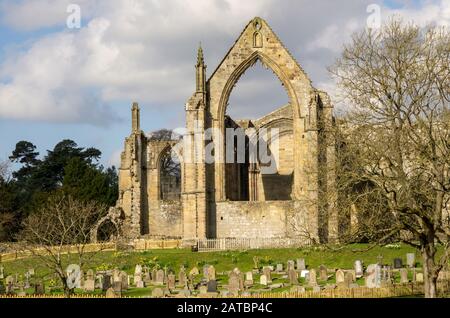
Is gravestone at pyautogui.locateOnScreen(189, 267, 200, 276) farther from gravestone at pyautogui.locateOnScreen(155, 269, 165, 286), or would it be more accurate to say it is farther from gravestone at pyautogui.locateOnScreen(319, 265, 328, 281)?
gravestone at pyautogui.locateOnScreen(319, 265, 328, 281)

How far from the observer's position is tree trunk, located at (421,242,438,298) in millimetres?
26812

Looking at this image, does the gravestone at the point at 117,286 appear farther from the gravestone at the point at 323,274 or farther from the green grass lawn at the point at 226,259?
the gravestone at the point at 323,274

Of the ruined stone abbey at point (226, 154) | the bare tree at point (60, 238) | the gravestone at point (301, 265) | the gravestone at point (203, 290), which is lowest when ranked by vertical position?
the gravestone at point (203, 290)

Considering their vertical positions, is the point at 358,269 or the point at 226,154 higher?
the point at 226,154

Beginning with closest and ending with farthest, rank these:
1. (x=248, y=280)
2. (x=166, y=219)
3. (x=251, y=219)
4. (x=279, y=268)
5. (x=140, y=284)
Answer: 1. (x=248, y=280)
2. (x=140, y=284)
3. (x=279, y=268)
4. (x=251, y=219)
5. (x=166, y=219)

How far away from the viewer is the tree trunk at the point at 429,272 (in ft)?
88.0

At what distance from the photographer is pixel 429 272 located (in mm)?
26938

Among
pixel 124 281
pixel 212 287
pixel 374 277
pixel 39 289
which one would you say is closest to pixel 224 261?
pixel 124 281

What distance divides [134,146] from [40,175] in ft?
130

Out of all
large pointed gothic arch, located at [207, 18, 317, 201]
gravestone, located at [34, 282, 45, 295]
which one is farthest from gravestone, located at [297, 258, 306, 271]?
gravestone, located at [34, 282, 45, 295]

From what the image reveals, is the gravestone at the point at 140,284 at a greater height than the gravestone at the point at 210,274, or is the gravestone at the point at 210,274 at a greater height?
the gravestone at the point at 210,274

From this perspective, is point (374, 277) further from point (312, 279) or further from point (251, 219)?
point (251, 219)

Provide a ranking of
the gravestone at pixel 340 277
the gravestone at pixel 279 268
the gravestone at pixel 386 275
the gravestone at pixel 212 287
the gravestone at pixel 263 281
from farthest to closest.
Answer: the gravestone at pixel 279 268 < the gravestone at pixel 263 281 < the gravestone at pixel 340 277 < the gravestone at pixel 386 275 < the gravestone at pixel 212 287

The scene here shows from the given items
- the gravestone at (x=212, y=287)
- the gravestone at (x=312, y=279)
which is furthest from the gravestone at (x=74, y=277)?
the gravestone at (x=312, y=279)
